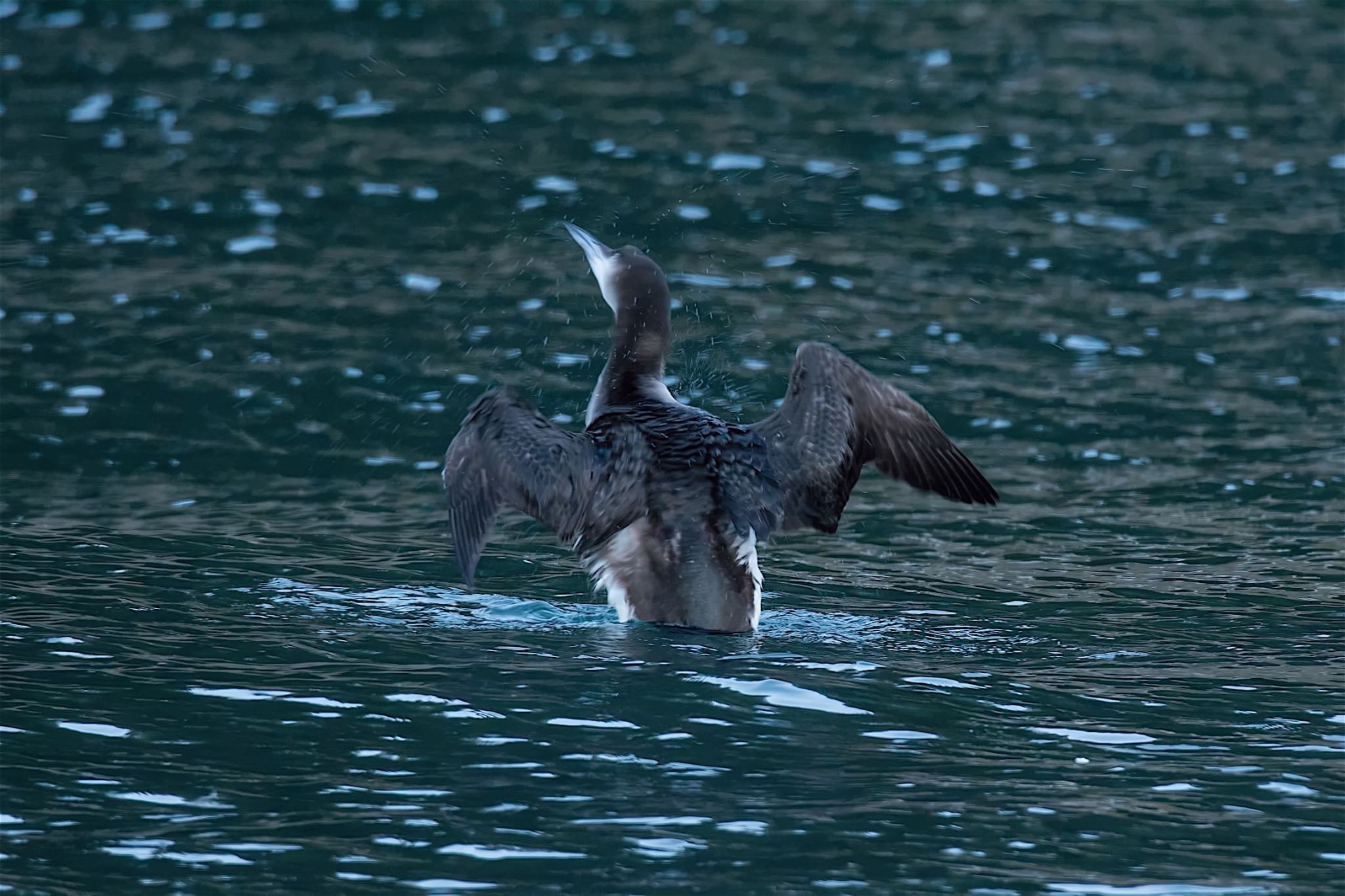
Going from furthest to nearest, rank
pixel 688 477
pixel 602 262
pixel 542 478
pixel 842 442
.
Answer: pixel 602 262 → pixel 842 442 → pixel 688 477 → pixel 542 478

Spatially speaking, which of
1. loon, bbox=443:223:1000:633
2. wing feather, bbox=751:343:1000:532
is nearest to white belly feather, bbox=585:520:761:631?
loon, bbox=443:223:1000:633

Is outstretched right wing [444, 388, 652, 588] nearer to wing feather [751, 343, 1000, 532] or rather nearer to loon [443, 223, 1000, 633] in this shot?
loon [443, 223, 1000, 633]

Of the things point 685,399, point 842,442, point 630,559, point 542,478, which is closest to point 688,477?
point 630,559

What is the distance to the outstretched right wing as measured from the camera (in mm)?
8898

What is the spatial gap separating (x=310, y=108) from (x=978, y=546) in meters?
10.6

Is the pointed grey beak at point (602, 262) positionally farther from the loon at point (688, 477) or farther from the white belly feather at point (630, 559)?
the white belly feather at point (630, 559)

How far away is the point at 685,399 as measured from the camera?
42.5ft

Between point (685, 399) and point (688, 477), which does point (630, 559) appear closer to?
point (688, 477)

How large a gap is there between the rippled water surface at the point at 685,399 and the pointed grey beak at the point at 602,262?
153 cm

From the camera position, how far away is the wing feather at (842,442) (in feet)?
30.2

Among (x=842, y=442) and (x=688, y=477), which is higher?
(x=842, y=442)

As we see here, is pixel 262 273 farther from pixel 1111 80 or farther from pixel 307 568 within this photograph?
pixel 1111 80

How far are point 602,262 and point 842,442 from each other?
93.2 inches

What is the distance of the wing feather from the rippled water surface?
1.92 feet
